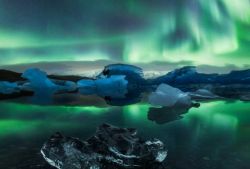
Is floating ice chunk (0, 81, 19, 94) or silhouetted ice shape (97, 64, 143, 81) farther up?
silhouetted ice shape (97, 64, 143, 81)

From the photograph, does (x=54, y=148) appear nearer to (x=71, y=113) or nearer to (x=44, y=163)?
(x=44, y=163)

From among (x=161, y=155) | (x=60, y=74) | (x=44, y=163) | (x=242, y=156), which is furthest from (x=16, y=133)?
(x=60, y=74)

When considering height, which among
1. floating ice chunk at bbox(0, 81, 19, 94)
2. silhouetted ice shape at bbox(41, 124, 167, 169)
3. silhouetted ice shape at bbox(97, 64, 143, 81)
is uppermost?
silhouetted ice shape at bbox(97, 64, 143, 81)

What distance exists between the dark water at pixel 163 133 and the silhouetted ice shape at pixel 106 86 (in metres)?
3.32

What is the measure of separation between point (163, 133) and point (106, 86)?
590cm

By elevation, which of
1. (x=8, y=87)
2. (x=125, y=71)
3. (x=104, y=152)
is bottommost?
(x=8, y=87)

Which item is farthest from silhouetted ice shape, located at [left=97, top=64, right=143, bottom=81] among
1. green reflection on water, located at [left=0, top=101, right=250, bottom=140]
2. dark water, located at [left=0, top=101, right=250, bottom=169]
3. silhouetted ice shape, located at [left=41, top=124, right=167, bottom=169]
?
silhouetted ice shape, located at [left=41, top=124, right=167, bottom=169]

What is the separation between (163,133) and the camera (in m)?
3.66

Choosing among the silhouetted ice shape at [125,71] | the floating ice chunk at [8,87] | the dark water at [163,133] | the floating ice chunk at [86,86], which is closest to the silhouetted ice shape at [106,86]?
the floating ice chunk at [86,86]

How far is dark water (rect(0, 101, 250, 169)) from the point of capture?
2590mm

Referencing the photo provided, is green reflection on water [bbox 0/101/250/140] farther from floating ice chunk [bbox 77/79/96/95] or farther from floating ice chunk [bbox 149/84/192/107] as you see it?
floating ice chunk [bbox 77/79/96/95]

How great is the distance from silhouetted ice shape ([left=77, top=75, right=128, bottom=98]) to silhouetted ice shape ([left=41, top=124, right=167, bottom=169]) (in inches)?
246

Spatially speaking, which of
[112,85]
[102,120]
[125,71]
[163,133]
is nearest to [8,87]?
[112,85]

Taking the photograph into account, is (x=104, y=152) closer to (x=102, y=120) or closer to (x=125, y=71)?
(x=102, y=120)
